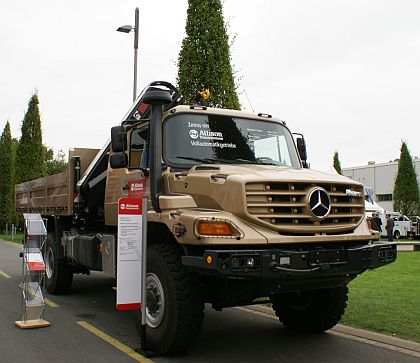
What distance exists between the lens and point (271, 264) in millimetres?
4820

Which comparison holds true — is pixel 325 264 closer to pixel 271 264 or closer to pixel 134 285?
pixel 271 264

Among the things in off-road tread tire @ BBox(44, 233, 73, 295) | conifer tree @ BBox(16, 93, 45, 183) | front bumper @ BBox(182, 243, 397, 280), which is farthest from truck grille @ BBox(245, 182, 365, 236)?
conifer tree @ BBox(16, 93, 45, 183)

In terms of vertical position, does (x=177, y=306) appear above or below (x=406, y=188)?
below

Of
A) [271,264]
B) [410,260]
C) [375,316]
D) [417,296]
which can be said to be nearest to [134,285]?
[271,264]

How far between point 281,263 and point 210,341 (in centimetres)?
198

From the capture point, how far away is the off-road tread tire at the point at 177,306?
17.1ft

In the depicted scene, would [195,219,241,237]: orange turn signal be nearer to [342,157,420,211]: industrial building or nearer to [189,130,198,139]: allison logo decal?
[189,130,198,139]: allison logo decal

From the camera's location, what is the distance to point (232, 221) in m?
5.05

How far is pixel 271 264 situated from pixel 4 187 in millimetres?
34101

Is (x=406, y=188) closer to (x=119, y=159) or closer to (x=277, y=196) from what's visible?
(x=119, y=159)

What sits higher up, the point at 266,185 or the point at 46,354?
the point at 266,185

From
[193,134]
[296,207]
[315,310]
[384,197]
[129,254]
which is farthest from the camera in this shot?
[384,197]

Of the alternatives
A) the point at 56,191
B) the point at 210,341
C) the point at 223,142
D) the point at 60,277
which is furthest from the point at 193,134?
the point at 60,277

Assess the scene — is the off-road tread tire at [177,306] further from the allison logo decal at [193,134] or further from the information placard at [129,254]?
the allison logo decal at [193,134]
